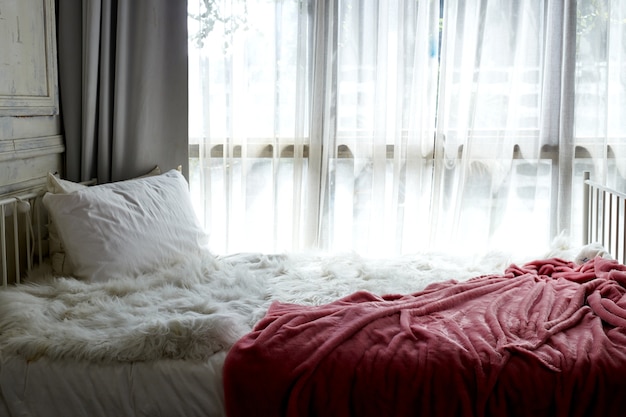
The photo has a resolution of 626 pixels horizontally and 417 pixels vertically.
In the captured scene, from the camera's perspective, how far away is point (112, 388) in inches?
64.7

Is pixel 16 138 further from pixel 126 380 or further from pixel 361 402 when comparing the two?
pixel 361 402

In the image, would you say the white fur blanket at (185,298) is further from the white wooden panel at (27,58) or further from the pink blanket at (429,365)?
the white wooden panel at (27,58)

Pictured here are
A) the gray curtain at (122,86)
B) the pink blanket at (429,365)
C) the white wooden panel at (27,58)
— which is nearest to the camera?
Result: the pink blanket at (429,365)

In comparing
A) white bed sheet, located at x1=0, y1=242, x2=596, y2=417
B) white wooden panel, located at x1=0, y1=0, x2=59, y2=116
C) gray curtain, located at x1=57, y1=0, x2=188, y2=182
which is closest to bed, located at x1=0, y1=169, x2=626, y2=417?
white bed sheet, located at x1=0, y1=242, x2=596, y2=417

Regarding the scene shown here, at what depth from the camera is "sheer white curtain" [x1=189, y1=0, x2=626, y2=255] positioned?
2934mm

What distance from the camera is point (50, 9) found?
2.62 meters

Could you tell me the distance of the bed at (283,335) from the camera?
157 cm

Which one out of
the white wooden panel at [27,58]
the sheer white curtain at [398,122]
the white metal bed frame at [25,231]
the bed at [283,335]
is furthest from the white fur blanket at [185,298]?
the white wooden panel at [27,58]

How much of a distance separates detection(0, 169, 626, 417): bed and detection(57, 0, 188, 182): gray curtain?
572 mm

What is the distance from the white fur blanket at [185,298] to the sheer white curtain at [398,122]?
0.48 meters

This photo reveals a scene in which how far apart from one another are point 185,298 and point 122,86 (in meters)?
1.18

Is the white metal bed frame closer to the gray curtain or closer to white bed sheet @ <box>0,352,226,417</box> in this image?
the gray curtain

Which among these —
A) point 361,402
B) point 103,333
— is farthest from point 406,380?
point 103,333

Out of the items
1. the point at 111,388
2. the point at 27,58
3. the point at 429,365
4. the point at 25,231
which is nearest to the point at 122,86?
the point at 27,58
